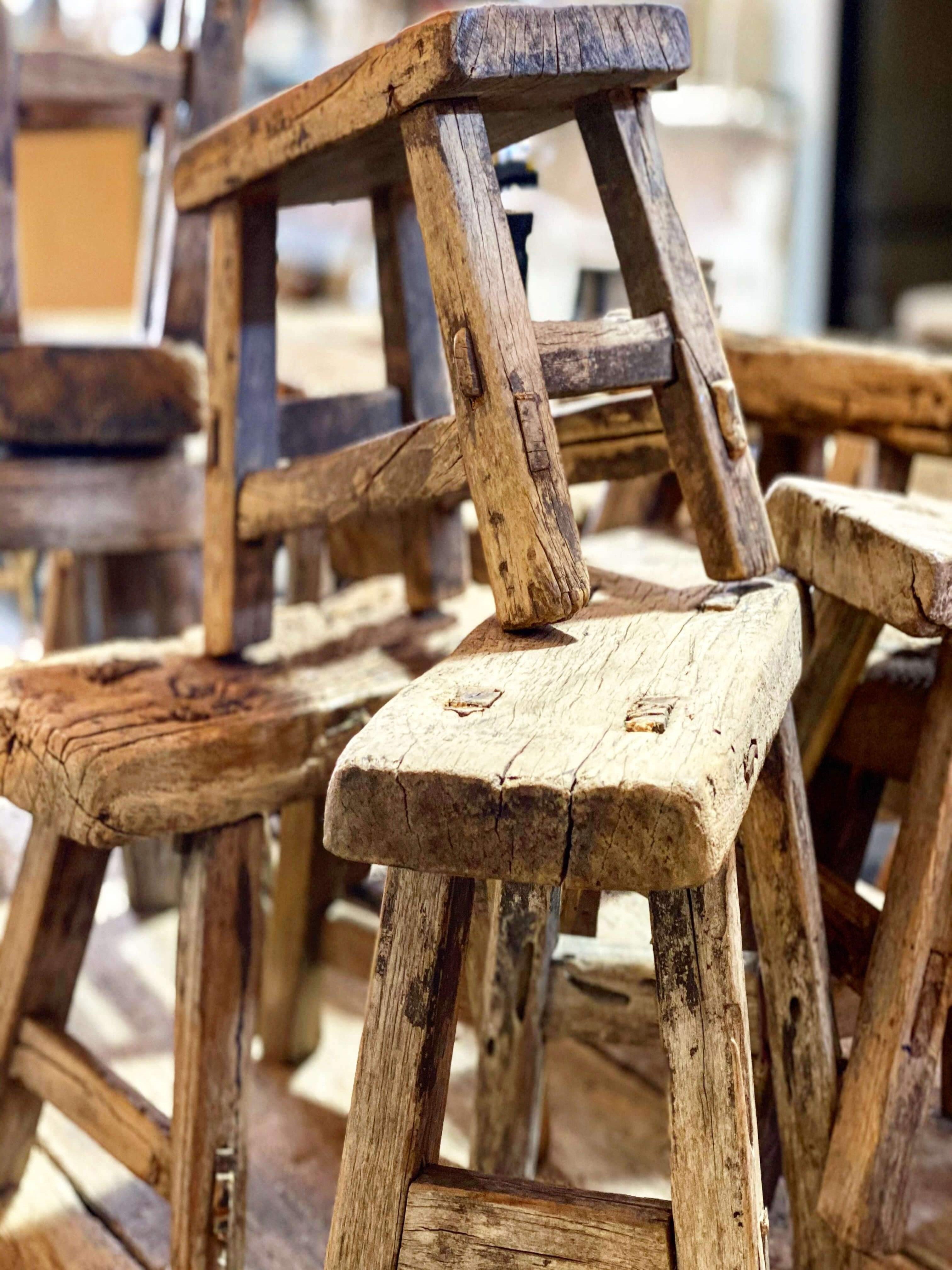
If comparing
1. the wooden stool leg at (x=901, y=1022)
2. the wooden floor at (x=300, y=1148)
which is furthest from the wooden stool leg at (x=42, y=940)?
the wooden stool leg at (x=901, y=1022)

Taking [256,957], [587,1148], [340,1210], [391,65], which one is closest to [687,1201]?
[340,1210]

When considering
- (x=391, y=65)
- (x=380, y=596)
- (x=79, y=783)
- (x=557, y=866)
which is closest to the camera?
(x=557, y=866)

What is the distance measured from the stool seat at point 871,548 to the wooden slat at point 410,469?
0.24 metres

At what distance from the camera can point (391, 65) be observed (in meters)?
1.39

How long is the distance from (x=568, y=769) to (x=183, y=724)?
74cm

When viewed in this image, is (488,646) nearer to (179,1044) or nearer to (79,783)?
(79,783)

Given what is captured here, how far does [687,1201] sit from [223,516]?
1.15 meters

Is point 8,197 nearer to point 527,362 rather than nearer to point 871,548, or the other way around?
point 527,362

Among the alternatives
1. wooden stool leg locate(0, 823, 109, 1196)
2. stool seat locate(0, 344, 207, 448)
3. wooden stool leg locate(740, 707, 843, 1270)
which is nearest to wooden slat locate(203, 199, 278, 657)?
wooden stool leg locate(0, 823, 109, 1196)

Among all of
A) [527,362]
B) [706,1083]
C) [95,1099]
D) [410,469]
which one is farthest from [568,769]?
[95,1099]

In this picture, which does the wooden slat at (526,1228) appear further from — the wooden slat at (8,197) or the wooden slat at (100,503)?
the wooden slat at (8,197)

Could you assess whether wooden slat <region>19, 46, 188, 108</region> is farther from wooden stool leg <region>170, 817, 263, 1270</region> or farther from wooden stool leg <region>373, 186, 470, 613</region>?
wooden stool leg <region>170, 817, 263, 1270</region>

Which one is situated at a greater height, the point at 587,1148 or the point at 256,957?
the point at 256,957

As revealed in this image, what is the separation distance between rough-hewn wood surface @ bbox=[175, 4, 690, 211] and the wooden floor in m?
1.05
